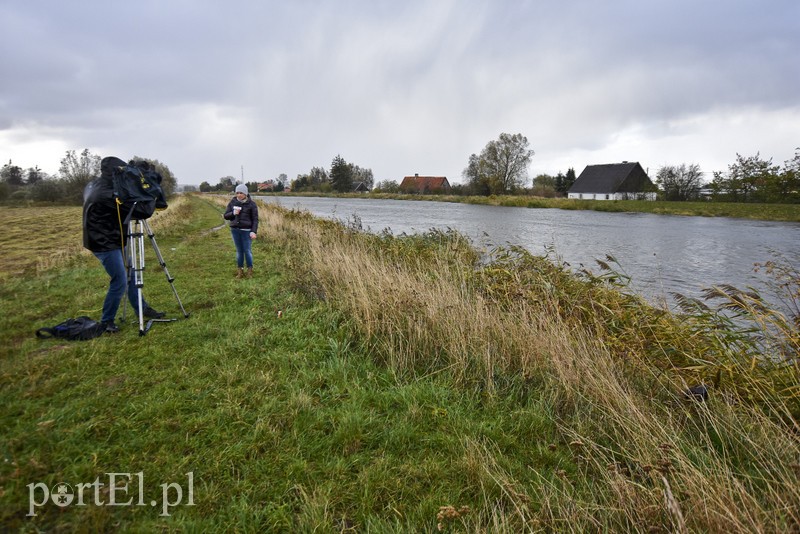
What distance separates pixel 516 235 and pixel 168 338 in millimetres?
15593

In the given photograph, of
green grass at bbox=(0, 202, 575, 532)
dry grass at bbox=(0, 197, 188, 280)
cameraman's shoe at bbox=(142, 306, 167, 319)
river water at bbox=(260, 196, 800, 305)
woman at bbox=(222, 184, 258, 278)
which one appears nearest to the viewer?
green grass at bbox=(0, 202, 575, 532)

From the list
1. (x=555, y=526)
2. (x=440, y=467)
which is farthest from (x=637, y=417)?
(x=440, y=467)

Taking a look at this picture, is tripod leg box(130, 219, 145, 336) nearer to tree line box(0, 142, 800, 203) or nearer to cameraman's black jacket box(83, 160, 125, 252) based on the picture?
cameraman's black jacket box(83, 160, 125, 252)

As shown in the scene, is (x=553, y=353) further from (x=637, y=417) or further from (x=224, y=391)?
(x=224, y=391)

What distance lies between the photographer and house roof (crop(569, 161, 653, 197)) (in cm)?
5331

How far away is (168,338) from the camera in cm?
419

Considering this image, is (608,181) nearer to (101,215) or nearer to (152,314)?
(152,314)

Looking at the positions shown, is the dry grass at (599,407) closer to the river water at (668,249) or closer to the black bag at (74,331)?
the river water at (668,249)

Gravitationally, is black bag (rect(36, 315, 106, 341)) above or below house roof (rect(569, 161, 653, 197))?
below

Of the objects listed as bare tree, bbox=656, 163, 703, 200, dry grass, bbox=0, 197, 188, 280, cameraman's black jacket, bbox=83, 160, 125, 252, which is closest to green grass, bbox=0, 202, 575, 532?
cameraman's black jacket, bbox=83, 160, 125, 252

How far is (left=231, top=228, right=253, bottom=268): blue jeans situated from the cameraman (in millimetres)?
2928

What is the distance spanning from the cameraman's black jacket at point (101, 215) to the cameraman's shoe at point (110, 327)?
0.87 m

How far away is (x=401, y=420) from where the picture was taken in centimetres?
282

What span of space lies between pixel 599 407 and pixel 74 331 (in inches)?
211
